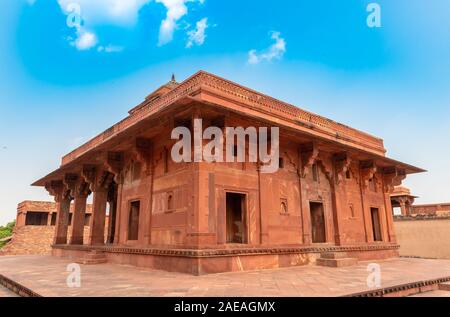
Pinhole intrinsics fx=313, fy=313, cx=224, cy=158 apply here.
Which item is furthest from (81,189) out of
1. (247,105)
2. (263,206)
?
(263,206)

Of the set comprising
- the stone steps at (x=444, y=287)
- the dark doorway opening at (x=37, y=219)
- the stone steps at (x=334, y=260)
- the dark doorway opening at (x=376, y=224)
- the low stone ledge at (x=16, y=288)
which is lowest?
the stone steps at (x=444, y=287)

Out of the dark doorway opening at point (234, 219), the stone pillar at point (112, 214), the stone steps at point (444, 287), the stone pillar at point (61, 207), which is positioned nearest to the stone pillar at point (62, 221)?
the stone pillar at point (61, 207)

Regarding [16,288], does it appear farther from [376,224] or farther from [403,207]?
[403,207]

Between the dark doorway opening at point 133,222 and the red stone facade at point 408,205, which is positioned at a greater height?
the red stone facade at point 408,205

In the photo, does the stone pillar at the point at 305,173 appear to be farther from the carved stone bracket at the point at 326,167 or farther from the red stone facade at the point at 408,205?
the red stone facade at the point at 408,205

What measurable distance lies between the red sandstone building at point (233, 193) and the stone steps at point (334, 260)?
282 millimetres

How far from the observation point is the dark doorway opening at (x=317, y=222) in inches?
438

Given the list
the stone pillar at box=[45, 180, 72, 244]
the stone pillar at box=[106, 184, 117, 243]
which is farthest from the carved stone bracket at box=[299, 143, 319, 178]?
the stone pillar at box=[45, 180, 72, 244]

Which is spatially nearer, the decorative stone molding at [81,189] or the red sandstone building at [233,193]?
the red sandstone building at [233,193]

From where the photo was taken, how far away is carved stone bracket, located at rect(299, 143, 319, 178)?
10.4 metres

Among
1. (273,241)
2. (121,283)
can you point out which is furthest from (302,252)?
(121,283)

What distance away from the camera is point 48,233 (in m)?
28.3

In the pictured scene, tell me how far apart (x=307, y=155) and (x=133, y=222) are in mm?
6332
